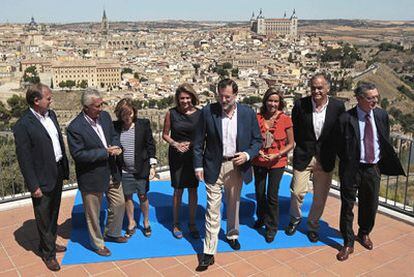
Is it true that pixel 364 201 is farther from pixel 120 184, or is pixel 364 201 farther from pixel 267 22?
pixel 267 22

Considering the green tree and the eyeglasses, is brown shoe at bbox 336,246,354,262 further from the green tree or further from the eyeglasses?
the green tree

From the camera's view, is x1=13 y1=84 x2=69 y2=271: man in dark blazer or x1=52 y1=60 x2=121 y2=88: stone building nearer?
x1=13 y1=84 x2=69 y2=271: man in dark blazer

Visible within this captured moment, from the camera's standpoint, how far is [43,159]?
3.46 metres

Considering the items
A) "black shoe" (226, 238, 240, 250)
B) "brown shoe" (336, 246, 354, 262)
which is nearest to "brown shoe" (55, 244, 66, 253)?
"black shoe" (226, 238, 240, 250)

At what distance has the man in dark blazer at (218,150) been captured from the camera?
3.60 m

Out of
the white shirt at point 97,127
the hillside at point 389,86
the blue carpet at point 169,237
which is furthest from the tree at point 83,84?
the white shirt at point 97,127

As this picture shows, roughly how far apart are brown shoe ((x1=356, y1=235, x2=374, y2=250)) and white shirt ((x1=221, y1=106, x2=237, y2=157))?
4.92 feet

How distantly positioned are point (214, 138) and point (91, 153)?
3.16ft

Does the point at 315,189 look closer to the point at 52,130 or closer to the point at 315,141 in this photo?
the point at 315,141

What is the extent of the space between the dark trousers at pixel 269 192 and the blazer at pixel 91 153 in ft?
4.23

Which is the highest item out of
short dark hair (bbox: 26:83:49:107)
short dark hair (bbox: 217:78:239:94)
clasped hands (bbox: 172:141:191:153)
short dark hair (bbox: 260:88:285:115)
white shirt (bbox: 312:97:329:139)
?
short dark hair (bbox: 217:78:239:94)

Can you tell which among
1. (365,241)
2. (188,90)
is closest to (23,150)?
(188,90)

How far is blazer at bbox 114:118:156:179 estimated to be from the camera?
3.96m

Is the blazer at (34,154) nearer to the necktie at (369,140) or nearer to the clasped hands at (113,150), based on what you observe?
the clasped hands at (113,150)
